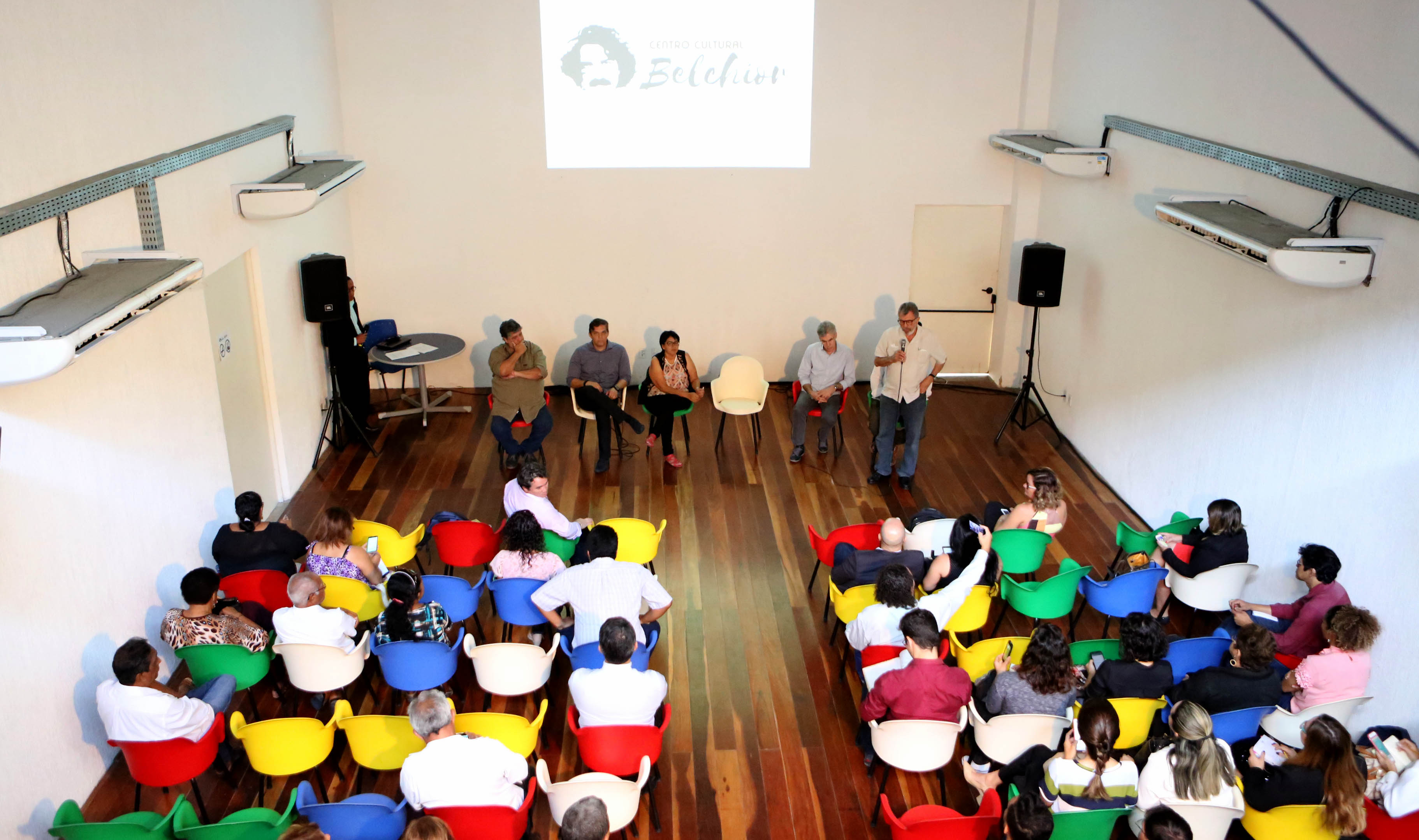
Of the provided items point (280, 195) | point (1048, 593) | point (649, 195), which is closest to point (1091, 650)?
point (1048, 593)

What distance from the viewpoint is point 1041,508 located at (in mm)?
6258

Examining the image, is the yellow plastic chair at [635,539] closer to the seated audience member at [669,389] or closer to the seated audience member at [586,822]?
the seated audience member at [669,389]

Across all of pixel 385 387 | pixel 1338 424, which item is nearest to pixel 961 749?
pixel 1338 424

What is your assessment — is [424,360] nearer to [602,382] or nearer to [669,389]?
[602,382]

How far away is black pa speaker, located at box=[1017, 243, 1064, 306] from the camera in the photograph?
8.95 meters

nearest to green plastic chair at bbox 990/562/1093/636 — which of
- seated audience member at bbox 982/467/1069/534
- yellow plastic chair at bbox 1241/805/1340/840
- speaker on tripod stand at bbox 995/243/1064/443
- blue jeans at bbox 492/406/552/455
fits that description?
seated audience member at bbox 982/467/1069/534

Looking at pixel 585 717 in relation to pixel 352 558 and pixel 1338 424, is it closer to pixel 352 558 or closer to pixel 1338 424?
pixel 352 558

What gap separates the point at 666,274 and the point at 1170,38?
498 centimetres

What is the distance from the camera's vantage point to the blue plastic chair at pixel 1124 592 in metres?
5.80

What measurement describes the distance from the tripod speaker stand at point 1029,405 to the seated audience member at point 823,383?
1.52 meters

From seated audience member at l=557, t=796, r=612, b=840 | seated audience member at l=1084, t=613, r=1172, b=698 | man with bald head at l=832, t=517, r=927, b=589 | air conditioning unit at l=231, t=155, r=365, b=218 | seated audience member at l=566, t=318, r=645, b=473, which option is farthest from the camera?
seated audience member at l=566, t=318, r=645, b=473

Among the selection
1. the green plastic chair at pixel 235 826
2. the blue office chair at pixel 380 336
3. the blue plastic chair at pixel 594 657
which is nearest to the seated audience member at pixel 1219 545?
the blue plastic chair at pixel 594 657

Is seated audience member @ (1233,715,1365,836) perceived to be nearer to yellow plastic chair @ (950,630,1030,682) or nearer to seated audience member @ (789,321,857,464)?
yellow plastic chair @ (950,630,1030,682)

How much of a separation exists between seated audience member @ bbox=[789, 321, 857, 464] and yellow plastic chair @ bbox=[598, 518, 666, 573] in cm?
284
